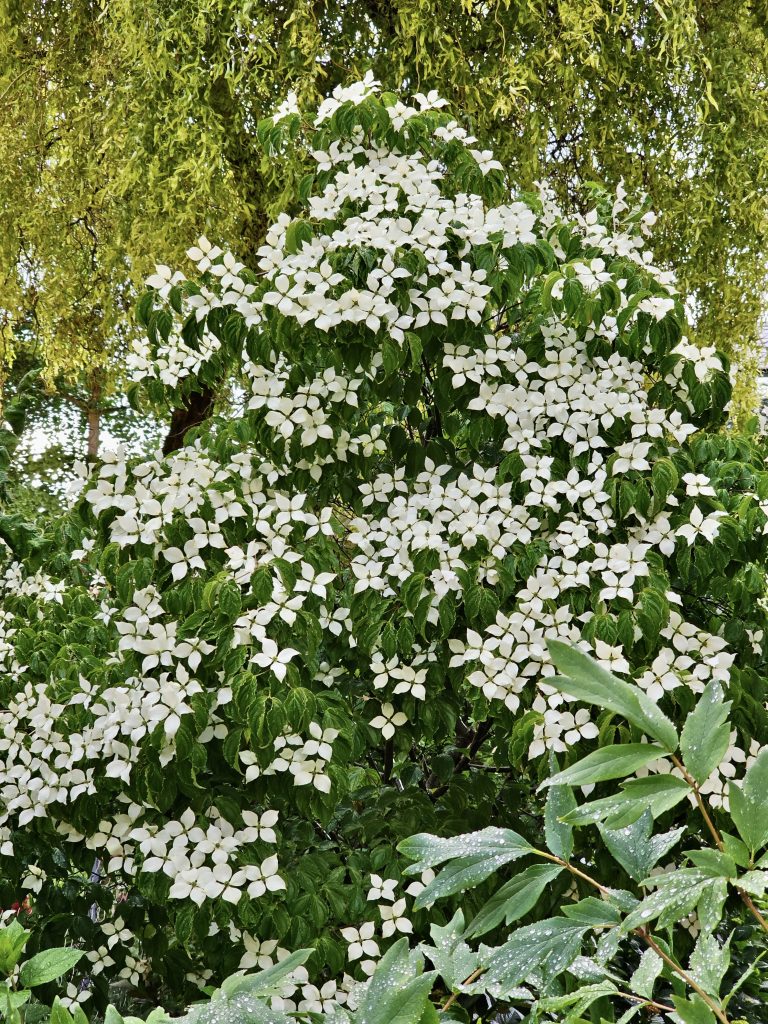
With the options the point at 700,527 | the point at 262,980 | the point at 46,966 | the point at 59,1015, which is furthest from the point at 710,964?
the point at 700,527

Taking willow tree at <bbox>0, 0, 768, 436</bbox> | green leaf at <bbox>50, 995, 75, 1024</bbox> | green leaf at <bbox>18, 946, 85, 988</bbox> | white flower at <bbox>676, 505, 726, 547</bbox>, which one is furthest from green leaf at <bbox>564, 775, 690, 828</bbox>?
willow tree at <bbox>0, 0, 768, 436</bbox>

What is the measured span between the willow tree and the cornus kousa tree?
1.38m

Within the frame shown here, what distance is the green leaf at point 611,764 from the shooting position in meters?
0.54

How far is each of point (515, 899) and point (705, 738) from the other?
0.55 ft

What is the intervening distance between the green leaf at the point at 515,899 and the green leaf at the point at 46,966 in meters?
0.33

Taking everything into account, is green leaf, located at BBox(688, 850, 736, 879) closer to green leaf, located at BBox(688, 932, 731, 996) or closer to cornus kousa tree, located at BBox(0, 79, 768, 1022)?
green leaf, located at BBox(688, 932, 731, 996)

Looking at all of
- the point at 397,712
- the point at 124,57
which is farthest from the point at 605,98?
the point at 397,712

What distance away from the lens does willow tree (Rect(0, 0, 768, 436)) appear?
3.64 meters

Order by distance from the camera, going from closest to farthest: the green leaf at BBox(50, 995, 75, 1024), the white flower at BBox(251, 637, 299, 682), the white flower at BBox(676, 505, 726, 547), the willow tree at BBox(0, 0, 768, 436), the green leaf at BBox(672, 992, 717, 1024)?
1. the green leaf at BBox(672, 992, 717, 1024)
2. the green leaf at BBox(50, 995, 75, 1024)
3. the white flower at BBox(251, 637, 299, 682)
4. the white flower at BBox(676, 505, 726, 547)
5. the willow tree at BBox(0, 0, 768, 436)

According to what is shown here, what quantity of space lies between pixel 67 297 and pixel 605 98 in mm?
2901

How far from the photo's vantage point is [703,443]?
204cm

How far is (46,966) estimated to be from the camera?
2.58 ft

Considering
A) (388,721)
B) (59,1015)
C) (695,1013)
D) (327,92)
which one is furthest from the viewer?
(327,92)

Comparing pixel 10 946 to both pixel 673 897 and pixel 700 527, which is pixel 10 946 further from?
pixel 700 527
